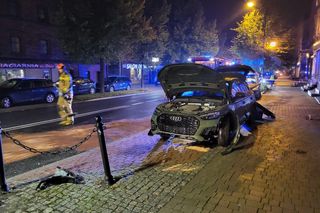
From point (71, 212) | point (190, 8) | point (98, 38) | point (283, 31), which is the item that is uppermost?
point (190, 8)

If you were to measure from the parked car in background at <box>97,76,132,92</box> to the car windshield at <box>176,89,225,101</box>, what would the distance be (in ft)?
64.2

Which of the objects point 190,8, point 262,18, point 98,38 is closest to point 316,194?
point 98,38

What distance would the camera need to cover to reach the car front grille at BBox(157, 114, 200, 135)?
273 inches

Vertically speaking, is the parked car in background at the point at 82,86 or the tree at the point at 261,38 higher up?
the tree at the point at 261,38

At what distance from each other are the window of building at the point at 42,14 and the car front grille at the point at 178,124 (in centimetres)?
2600

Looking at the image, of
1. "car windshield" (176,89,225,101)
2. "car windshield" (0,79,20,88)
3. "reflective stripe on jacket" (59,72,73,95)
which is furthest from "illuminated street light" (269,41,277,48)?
"car windshield" (176,89,225,101)

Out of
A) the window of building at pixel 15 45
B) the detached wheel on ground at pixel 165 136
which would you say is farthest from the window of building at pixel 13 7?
the detached wheel on ground at pixel 165 136

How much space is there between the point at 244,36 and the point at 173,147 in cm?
3199

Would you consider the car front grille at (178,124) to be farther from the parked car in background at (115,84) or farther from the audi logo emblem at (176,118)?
Answer: the parked car in background at (115,84)

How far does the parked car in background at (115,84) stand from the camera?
27430 mm

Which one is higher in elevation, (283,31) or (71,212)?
(283,31)

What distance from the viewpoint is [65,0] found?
72.9 ft

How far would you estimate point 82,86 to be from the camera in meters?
24.2

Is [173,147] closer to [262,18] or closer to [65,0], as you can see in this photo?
[65,0]
